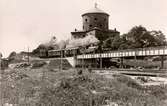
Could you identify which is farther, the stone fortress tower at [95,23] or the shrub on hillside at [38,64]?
the stone fortress tower at [95,23]

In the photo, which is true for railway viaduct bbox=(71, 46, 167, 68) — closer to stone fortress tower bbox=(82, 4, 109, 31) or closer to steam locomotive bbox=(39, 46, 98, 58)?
steam locomotive bbox=(39, 46, 98, 58)

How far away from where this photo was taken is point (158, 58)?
53.3 m

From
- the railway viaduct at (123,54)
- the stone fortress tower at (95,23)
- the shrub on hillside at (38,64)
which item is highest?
the stone fortress tower at (95,23)

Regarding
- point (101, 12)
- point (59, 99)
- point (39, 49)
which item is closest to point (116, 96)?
point (59, 99)

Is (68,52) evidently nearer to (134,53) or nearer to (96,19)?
(96,19)

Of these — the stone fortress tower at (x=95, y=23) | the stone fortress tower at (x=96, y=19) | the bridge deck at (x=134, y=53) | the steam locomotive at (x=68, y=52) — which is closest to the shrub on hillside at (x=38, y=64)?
the steam locomotive at (x=68, y=52)

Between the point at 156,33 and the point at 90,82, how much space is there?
134 feet

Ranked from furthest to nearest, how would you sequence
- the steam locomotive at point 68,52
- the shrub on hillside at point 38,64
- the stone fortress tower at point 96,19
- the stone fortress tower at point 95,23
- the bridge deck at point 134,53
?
the stone fortress tower at point 96,19 < the stone fortress tower at point 95,23 < the shrub on hillside at point 38,64 < the steam locomotive at point 68,52 < the bridge deck at point 134,53

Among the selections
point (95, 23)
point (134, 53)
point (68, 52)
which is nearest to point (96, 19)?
point (95, 23)

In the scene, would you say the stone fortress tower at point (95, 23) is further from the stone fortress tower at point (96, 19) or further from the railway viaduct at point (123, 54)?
the railway viaduct at point (123, 54)

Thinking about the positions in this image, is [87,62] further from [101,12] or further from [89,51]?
[101,12]

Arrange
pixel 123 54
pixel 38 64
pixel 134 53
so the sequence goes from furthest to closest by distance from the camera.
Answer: pixel 38 64, pixel 123 54, pixel 134 53

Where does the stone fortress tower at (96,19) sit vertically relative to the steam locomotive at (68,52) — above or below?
above

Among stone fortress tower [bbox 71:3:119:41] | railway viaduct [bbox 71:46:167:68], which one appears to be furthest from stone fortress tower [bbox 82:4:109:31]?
railway viaduct [bbox 71:46:167:68]
